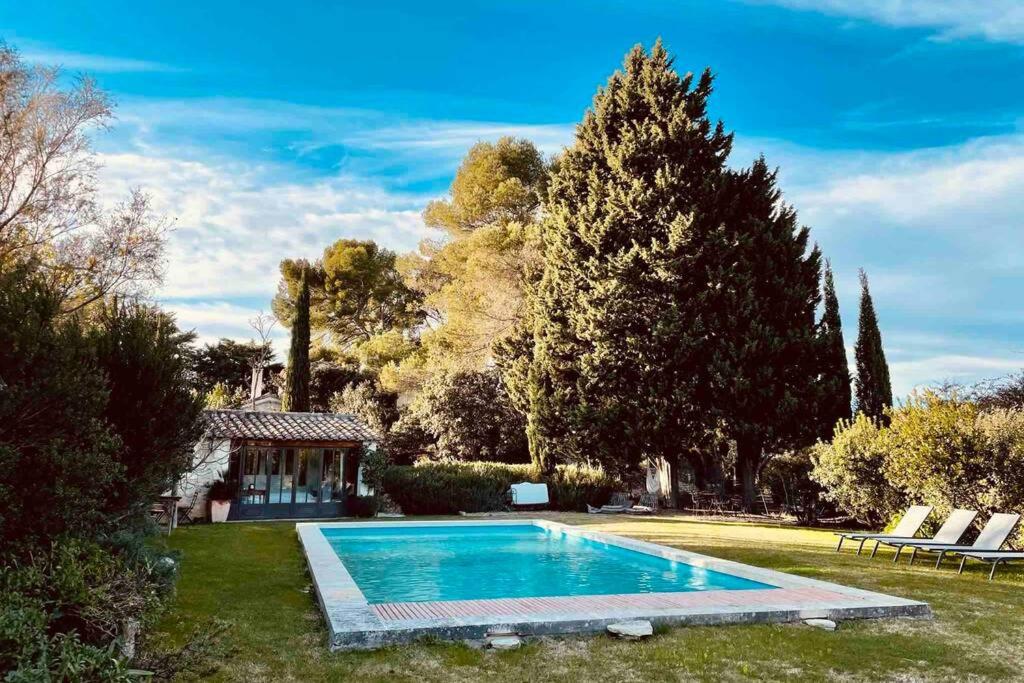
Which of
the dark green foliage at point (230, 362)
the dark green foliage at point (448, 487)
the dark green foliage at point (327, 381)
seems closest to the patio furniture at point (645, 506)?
the dark green foliage at point (448, 487)

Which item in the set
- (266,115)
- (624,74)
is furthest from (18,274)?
(624,74)

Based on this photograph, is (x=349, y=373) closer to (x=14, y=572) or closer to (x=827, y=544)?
(x=827, y=544)

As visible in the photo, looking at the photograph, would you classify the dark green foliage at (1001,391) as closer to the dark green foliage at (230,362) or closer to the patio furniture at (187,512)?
the patio furniture at (187,512)

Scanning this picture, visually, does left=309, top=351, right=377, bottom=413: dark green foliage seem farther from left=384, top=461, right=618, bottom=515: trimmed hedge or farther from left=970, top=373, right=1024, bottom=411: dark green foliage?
left=970, top=373, right=1024, bottom=411: dark green foliage

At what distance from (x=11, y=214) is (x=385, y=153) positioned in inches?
391

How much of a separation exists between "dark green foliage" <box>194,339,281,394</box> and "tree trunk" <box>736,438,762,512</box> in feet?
104

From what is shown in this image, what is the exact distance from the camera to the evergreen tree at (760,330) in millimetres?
21922

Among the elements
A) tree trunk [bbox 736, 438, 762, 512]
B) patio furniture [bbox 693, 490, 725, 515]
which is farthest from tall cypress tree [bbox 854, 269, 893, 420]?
patio furniture [bbox 693, 490, 725, 515]

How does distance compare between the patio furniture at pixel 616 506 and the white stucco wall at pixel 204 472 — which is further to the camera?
the patio furniture at pixel 616 506

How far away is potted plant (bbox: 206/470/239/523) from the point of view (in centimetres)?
1911

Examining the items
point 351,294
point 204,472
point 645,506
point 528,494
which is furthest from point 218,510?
point 351,294

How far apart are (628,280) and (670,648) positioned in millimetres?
18001

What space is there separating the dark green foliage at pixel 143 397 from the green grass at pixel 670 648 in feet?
5.12

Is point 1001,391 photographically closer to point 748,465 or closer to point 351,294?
point 748,465
